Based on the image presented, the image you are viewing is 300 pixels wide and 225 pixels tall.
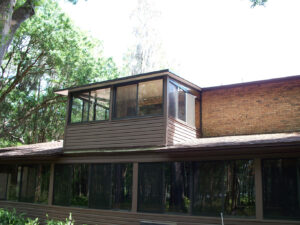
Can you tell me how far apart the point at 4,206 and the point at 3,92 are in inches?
284

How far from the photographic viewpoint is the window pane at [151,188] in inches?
414

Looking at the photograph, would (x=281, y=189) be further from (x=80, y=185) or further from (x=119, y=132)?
(x=80, y=185)

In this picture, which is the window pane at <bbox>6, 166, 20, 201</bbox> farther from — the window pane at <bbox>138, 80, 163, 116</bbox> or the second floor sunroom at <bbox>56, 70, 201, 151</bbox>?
the window pane at <bbox>138, 80, 163, 116</bbox>

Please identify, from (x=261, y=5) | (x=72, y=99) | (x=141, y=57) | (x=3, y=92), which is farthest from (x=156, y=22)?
(x=261, y=5)

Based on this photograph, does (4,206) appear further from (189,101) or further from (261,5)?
(261,5)

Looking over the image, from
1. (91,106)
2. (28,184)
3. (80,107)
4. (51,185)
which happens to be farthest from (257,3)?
(28,184)

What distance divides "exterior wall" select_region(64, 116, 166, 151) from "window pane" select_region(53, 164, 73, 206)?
3.27ft

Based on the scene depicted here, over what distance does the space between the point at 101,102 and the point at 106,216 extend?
4.34 m

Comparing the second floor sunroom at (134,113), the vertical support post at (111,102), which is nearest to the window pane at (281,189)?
the second floor sunroom at (134,113)

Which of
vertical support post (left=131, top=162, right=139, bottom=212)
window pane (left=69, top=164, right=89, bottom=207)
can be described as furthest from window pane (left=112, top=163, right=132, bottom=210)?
window pane (left=69, top=164, right=89, bottom=207)

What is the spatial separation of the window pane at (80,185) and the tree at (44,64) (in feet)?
24.9

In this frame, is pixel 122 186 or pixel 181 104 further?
pixel 181 104

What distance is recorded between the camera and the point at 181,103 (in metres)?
12.1

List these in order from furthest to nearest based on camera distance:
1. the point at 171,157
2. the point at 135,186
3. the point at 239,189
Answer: the point at 135,186
the point at 171,157
the point at 239,189
